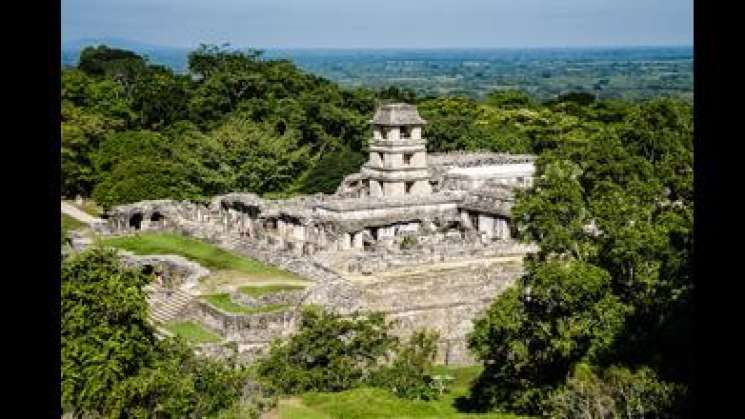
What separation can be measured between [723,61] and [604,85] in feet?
651

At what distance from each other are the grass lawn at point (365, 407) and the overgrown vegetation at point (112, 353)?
1.79 meters

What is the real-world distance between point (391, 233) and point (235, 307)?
10.2m

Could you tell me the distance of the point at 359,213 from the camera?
35688mm

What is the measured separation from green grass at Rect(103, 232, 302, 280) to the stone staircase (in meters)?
2.29

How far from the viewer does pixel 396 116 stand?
133 feet

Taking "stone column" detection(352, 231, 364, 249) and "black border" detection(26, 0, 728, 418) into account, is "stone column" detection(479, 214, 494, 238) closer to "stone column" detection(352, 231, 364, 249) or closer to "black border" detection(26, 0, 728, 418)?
"stone column" detection(352, 231, 364, 249)

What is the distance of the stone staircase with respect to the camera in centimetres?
2761

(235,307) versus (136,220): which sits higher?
(136,220)

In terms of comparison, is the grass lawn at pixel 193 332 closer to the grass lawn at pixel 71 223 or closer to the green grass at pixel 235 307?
the green grass at pixel 235 307

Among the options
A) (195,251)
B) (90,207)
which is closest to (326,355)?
(195,251)

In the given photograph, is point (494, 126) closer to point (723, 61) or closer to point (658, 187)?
point (658, 187)

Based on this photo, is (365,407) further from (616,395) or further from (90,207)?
(90,207)

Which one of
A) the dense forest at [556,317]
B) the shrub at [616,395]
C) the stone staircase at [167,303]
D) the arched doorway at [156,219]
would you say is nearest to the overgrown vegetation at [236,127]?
the dense forest at [556,317]
